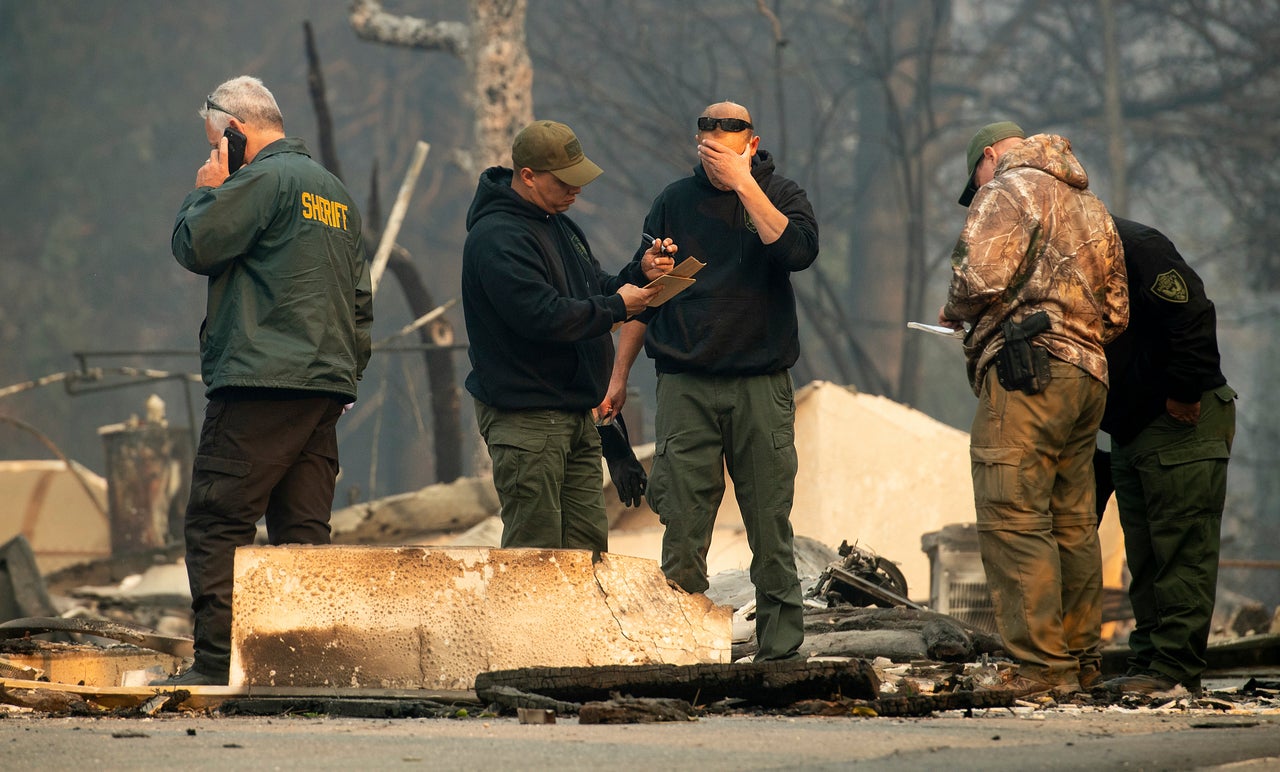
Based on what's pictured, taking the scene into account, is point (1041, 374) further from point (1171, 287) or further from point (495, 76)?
point (495, 76)

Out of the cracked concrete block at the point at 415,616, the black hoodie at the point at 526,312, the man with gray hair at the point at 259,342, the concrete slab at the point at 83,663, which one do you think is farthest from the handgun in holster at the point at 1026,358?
the concrete slab at the point at 83,663

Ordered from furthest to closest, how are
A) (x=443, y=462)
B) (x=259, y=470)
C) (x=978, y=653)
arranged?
(x=443, y=462)
(x=978, y=653)
(x=259, y=470)

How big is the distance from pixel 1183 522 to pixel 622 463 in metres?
2.01

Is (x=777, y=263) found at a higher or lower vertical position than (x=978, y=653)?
higher

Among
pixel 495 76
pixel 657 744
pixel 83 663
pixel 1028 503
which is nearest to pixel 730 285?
pixel 1028 503

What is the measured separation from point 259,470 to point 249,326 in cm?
47

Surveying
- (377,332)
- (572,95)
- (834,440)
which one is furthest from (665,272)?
(377,332)

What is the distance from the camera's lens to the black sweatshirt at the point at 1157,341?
534cm

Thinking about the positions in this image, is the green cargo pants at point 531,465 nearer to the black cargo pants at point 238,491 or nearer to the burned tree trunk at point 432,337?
the black cargo pants at point 238,491

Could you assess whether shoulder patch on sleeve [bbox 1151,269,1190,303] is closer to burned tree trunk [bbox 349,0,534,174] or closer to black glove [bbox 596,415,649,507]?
black glove [bbox 596,415,649,507]

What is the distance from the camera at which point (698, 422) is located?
18.2 ft

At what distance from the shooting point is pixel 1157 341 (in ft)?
17.9

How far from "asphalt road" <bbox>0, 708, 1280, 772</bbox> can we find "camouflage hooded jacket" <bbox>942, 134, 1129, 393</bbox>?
1.33 metres

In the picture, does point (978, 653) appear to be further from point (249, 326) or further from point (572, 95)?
point (572, 95)
